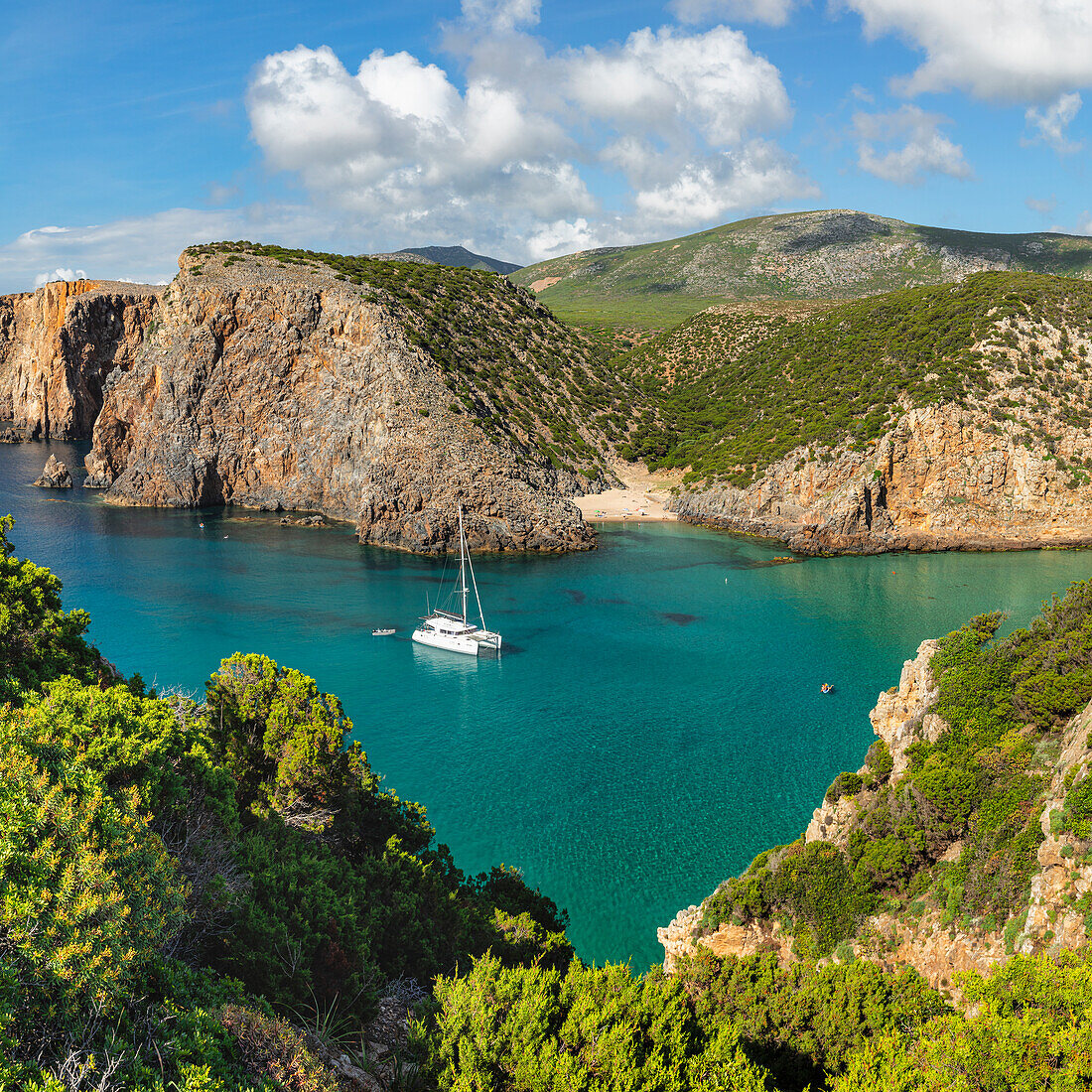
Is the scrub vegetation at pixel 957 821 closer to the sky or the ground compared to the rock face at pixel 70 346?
closer to the ground

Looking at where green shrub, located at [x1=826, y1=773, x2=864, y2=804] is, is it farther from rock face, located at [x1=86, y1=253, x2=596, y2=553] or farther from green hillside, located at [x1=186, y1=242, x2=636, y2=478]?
green hillside, located at [x1=186, y1=242, x2=636, y2=478]

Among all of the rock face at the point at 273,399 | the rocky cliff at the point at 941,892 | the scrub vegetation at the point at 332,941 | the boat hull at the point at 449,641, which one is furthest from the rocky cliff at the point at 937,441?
the scrub vegetation at the point at 332,941

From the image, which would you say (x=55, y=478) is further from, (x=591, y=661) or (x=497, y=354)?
(x=591, y=661)

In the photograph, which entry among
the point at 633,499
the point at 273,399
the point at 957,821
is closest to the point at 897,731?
the point at 957,821

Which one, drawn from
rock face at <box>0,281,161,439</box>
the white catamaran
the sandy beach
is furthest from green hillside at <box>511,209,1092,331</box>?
the white catamaran

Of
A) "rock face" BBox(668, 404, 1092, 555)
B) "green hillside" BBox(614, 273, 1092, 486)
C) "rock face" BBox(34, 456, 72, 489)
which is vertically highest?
"green hillside" BBox(614, 273, 1092, 486)

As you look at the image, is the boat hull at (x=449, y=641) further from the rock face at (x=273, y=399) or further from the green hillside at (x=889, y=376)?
the green hillside at (x=889, y=376)
